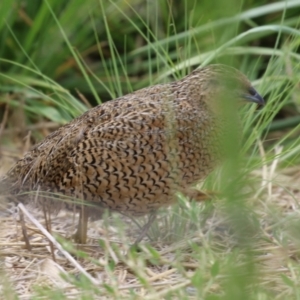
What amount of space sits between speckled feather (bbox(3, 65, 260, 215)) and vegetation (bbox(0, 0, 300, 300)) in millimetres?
131

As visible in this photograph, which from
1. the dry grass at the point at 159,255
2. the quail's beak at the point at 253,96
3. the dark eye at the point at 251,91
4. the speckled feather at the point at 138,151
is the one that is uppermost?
the dark eye at the point at 251,91

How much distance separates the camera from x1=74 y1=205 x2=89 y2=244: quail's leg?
341cm

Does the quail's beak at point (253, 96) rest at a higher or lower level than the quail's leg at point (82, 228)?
higher

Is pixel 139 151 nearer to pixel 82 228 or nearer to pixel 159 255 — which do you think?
pixel 82 228

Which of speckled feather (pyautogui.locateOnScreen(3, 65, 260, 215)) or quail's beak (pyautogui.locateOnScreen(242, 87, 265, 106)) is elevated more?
quail's beak (pyautogui.locateOnScreen(242, 87, 265, 106))

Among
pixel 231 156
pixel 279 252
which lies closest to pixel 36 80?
pixel 279 252

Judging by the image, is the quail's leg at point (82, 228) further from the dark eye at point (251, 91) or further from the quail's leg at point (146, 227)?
the dark eye at point (251, 91)

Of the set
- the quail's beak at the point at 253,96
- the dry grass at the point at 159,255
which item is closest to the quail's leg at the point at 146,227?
the dry grass at the point at 159,255

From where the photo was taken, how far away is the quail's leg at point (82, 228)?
341 centimetres

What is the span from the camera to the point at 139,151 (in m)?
3.24

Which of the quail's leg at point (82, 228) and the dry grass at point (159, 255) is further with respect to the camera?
the quail's leg at point (82, 228)

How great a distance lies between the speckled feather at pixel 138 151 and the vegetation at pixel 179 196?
0.13 m

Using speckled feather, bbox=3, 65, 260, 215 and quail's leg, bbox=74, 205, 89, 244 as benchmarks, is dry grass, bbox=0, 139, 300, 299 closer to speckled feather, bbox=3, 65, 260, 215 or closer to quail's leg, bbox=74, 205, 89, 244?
quail's leg, bbox=74, 205, 89, 244

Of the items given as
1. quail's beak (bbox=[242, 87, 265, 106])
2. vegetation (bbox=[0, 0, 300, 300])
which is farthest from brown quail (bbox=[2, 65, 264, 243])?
vegetation (bbox=[0, 0, 300, 300])
